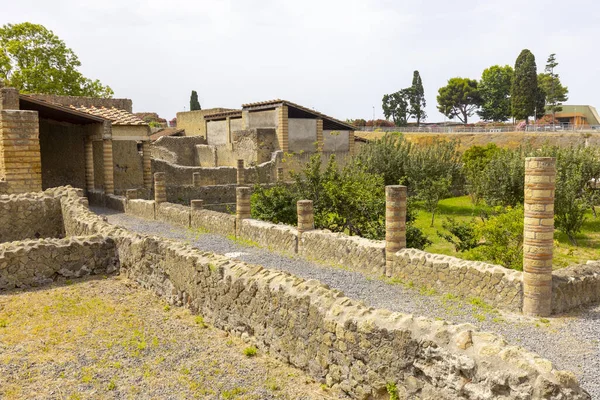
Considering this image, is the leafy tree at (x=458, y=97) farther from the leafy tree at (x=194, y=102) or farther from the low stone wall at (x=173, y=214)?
the low stone wall at (x=173, y=214)

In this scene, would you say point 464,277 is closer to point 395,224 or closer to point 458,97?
point 395,224

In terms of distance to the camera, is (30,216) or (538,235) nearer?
(538,235)

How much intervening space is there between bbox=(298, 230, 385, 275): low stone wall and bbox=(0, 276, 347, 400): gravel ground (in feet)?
13.8

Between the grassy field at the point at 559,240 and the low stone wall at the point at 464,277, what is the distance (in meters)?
3.07

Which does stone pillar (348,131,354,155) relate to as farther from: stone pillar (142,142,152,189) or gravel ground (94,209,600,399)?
gravel ground (94,209,600,399)

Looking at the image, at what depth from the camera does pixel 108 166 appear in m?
19.3

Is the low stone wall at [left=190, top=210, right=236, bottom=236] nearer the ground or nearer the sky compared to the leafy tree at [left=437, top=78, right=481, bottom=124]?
nearer the ground

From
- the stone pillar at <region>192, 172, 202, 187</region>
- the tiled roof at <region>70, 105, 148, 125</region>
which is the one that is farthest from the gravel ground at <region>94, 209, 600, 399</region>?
the stone pillar at <region>192, 172, 202, 187</region>

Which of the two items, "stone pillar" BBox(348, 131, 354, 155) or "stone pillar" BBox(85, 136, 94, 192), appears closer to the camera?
"stone pillar" BBox(85, 136, 94, 192)

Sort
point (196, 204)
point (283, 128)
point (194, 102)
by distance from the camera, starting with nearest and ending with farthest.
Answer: point (196, 204), point (283, 128), point (194, 102)

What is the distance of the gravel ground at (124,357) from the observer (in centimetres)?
471

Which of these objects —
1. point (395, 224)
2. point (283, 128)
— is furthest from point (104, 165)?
point (395, 224)

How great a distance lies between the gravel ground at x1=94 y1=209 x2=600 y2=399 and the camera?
595 cm

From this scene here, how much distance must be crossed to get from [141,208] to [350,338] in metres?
14.0
